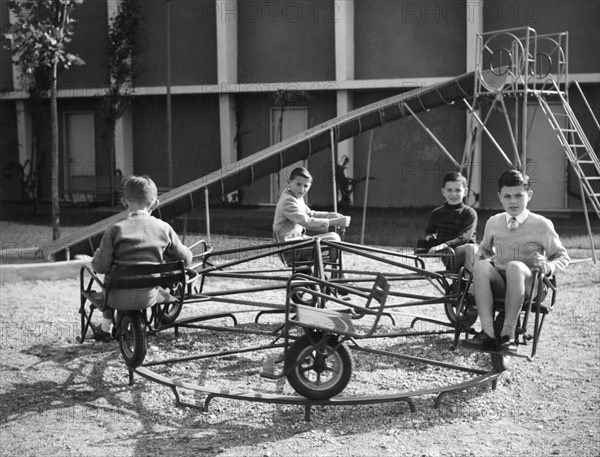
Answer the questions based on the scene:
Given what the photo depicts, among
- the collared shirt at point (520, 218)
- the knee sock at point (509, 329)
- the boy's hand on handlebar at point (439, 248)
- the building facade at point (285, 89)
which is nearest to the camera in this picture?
the knee sock at point (509, 329)

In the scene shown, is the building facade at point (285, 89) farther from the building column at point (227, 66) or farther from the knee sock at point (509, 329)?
the knee sock at point (509, 329)

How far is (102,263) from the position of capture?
6168 millimetres

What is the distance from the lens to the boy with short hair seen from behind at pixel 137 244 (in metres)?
6.12

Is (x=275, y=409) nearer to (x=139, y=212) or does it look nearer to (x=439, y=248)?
(x=139, y=212)

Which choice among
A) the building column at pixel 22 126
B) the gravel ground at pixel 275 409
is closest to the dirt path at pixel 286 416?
the gravel ground at pixel 275 409

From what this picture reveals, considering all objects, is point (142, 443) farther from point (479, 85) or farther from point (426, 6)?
point (426, 6)

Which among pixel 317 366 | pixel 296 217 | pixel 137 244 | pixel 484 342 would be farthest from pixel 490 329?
pixel 296 217

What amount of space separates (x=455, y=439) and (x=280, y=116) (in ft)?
56.5

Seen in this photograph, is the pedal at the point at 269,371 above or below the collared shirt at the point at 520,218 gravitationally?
below

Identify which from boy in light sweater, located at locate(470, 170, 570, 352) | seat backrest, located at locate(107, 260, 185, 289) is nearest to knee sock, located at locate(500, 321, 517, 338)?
boy in light sweater, located at locate(470, 170, 570, 352)

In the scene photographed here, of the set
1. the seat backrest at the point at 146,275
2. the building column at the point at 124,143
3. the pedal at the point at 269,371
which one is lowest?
the pedal at the point at 269,371

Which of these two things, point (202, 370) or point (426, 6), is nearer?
point (202, 370)

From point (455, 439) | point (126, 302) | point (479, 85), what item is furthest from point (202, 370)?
point (479, 85)

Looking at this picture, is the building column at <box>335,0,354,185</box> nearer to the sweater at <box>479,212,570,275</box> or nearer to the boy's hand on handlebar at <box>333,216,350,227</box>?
the boy's hand on handlebar at <box>333,216,350,227</box>
